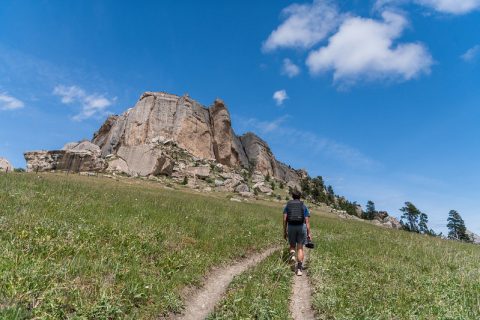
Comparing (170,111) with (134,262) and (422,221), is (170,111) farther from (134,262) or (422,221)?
(134,262)

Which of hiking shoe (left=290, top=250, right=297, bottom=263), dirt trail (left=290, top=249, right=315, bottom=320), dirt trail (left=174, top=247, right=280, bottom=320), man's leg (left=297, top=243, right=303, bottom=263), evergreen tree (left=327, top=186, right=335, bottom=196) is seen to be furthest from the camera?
evergreen tree (left=327, top=186, right=335, bottom=196)

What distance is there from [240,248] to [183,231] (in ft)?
9.31

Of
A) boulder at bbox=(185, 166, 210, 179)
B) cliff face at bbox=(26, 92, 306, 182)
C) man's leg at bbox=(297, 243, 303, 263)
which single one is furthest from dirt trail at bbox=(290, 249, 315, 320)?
cliff face at bbox=(26, 92, 306, 182)

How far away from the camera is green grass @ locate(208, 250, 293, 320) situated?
897 centimetres

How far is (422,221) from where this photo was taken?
13150 cm

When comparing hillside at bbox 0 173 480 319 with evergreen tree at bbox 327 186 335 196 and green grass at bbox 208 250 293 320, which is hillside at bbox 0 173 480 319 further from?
evergreen tree at bbox 327 186 335 196

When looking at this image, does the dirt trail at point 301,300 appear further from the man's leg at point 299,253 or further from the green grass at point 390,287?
the man's leg at point 299,253

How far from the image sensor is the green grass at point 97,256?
7.57m

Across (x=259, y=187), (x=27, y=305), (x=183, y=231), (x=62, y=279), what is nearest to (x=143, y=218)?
(x=183, y=231)

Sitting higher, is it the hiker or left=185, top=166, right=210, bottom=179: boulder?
left=185, top=166, right=210, bottom=179: boulder

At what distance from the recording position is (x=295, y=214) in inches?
593

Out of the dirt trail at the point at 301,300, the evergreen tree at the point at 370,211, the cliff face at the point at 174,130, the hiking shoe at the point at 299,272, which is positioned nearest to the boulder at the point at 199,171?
the cliff face at the point at 174,130

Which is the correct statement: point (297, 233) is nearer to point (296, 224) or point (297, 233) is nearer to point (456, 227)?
point (296, 224)

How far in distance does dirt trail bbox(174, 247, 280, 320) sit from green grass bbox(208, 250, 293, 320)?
1.23 feet
